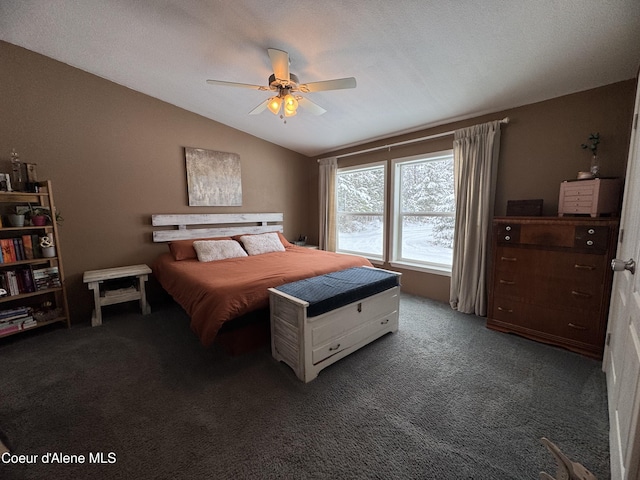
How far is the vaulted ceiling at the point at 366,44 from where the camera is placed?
160 centimetres

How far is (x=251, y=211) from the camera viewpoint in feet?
13.7

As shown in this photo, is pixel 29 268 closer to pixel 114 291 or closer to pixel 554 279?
pixel 114 291

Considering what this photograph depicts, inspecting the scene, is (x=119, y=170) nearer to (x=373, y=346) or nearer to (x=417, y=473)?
Answer: (x=373, y=346)

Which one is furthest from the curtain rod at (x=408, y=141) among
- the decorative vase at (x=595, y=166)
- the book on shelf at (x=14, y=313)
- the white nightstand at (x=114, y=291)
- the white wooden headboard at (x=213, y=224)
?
the book on shelf at (x=14, y=313)

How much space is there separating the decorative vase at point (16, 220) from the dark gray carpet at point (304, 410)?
1.08 m

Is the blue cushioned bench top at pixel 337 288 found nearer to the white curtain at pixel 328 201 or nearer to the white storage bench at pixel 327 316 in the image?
the white storage bench at pixel 327 316

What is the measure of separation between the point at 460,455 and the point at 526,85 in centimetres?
282

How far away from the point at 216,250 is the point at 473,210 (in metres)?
3.06

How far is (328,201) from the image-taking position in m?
4.45

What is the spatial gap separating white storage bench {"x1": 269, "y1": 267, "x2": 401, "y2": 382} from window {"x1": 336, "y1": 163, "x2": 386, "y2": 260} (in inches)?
70.0

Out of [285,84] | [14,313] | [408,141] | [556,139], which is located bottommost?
[14,313]

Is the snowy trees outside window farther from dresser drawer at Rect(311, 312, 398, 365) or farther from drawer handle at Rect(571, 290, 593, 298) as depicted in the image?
dresser drawer at Rect(311, 312, 398, 365)

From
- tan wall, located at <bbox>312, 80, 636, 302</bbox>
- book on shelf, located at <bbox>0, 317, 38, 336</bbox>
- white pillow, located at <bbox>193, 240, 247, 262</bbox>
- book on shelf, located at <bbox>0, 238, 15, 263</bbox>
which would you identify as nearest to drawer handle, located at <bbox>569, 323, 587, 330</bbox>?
tan wall, located at <bbox>312, 80, 636, 302</bbox>

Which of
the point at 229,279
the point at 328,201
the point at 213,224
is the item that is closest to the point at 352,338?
the point at 229,279
